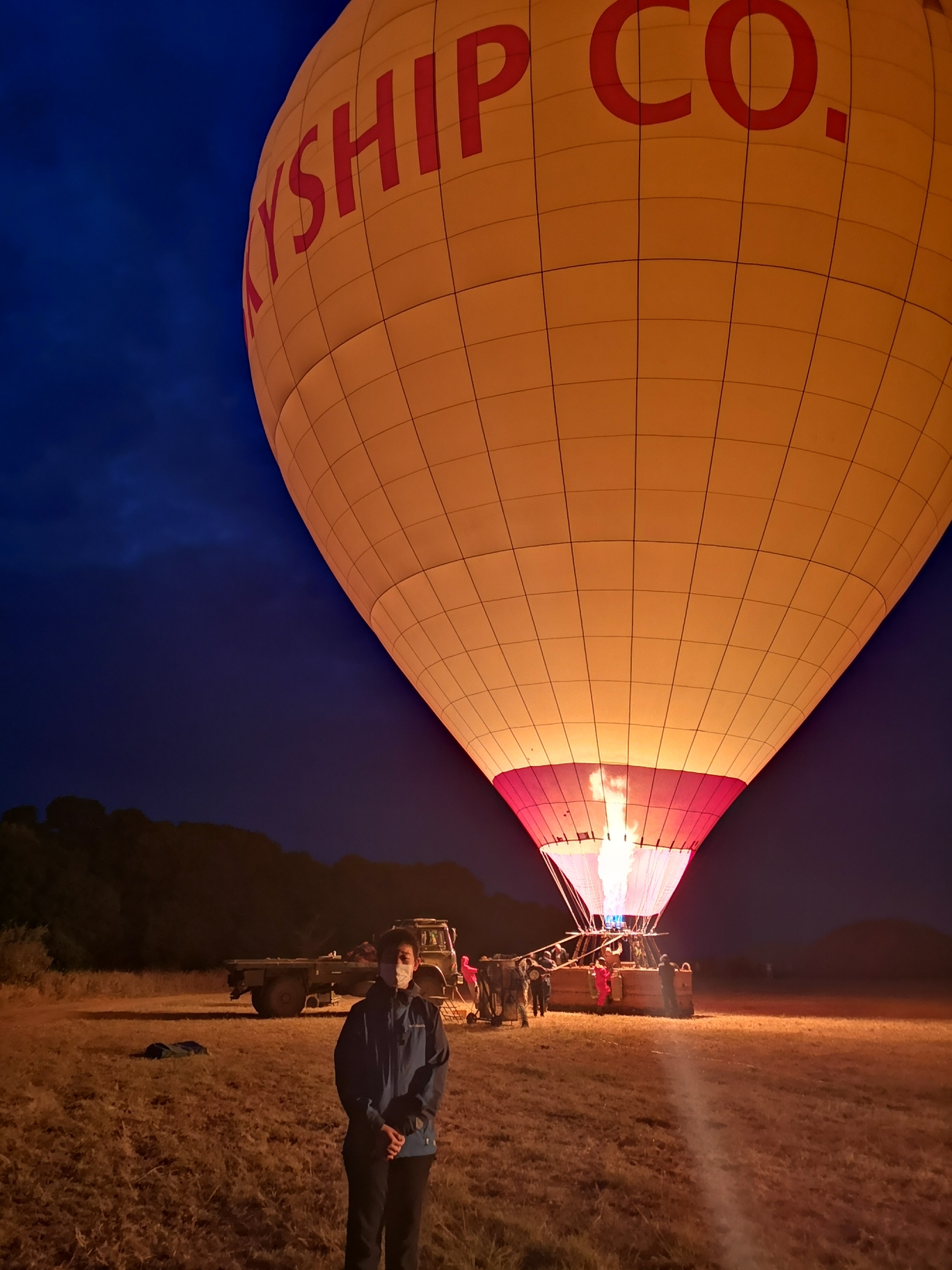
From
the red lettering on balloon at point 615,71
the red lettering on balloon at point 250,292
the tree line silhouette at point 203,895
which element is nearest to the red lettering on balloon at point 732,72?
the red lettering on balloon at point 615,71

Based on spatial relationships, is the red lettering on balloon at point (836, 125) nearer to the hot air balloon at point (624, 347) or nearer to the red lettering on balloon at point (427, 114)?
the hot air balloon at point (624, 347)

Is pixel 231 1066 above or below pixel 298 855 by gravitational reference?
below

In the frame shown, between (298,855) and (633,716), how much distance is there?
1318 inches

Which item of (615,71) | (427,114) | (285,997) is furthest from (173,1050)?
(615,71)

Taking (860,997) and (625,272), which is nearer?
(625,272)

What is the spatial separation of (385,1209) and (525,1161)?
2.14 meters

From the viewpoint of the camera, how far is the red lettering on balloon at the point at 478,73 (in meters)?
9.33

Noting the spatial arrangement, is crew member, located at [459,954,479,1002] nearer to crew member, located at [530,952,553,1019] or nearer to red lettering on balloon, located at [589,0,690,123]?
crew member, located at [530,952,553,1019]

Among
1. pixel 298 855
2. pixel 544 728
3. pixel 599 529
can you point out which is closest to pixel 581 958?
pixel 544 728

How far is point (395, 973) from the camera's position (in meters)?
3.13

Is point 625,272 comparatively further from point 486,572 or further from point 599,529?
point 486,572

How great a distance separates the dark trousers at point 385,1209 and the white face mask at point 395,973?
510 mm

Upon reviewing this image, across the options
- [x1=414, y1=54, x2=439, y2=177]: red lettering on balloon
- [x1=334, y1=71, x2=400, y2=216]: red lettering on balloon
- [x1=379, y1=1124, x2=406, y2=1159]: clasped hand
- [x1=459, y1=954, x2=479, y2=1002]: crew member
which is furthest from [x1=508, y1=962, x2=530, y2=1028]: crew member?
[x1=379, y1=1124, x2=406, y2=1159]: clasped hand

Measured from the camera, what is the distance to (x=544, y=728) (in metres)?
12.0
